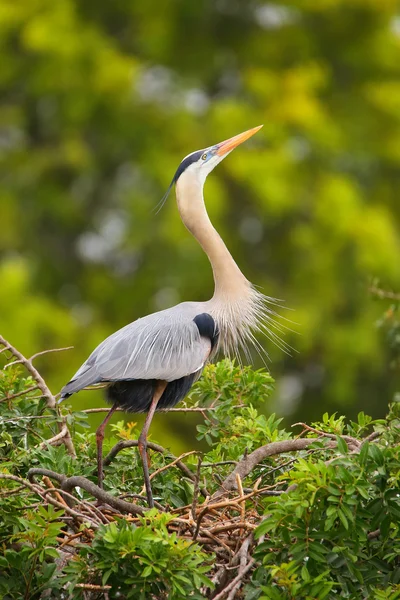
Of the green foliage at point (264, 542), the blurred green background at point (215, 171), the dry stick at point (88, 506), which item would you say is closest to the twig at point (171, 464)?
the green foliage at point (264, 542)

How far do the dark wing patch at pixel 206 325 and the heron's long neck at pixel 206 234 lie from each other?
0.91 feet

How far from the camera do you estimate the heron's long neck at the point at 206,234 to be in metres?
5.61

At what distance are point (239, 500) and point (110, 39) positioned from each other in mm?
14275

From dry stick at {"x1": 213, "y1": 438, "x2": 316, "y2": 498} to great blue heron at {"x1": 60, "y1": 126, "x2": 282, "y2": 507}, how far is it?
1.12ft

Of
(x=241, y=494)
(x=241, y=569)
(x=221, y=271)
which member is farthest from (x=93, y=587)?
(x=221, y=271)

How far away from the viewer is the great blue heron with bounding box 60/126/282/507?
191 inches

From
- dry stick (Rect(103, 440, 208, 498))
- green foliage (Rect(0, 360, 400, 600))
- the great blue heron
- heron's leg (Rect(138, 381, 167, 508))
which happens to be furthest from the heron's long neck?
green foliage (Rect(0, 360, 400, 600))

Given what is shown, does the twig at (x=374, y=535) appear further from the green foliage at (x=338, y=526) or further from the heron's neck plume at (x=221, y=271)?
the heron's neck plume at (x=221, y=271)

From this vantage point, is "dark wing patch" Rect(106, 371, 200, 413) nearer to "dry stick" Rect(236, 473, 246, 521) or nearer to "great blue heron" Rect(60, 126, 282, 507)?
"great blue heron" Rect(60, 126, 282, 507)

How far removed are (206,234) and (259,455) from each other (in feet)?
5.78

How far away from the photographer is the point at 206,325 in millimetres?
5289

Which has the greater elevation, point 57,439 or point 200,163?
point 200,163

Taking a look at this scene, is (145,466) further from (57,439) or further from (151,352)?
(151,352)

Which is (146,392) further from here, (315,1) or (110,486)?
(315,1)
